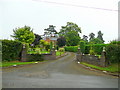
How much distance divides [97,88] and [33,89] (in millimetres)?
3288

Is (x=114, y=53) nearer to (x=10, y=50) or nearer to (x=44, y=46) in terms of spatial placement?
(x=10, y=50)

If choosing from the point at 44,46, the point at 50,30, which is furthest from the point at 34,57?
the point at 50,30

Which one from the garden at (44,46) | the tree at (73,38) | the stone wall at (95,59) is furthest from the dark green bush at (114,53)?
the tree at (73,38)

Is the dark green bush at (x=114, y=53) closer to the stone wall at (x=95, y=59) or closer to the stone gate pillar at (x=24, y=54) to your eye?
the stone wall at (x=95, y=59)

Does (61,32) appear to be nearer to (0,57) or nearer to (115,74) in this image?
(0,57)

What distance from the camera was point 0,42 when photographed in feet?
56.0

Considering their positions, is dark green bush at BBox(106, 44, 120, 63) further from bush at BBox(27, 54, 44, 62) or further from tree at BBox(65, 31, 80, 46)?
tree at BBox(65, 31, 80, 46)

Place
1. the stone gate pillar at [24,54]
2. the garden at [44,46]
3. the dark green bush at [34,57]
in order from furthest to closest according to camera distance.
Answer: the dark green bush at [34,57]
the stone gate pillar at [24,54]
the garden at [44,46]

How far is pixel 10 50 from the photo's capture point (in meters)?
18.2

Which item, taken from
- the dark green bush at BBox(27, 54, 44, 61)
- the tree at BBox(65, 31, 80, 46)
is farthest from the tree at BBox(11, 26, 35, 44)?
the tree at BBox(65, 31, 80, 46)

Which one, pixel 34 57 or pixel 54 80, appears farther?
pixel 34 57

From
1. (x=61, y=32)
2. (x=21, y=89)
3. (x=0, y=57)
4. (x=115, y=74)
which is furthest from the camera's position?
(x=61, y=32)

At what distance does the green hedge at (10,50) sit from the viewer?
1756 cm

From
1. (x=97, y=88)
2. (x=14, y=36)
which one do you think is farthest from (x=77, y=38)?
(x=97, y=88)
